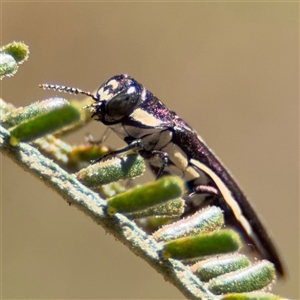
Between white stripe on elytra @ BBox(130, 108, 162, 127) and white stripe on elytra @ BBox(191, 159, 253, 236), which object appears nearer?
white stripe on elytra @ BBox(130, 108, 162, 127)

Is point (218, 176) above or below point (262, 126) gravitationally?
below

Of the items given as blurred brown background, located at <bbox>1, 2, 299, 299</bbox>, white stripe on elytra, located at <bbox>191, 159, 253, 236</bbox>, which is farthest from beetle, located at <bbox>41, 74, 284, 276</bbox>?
blurred brown background, located at <bbox>1, 2, 299, 299</bbox>

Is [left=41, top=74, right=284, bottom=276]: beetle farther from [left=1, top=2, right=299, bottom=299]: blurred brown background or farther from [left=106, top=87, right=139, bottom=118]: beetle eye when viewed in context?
[left=1, top=2, right=299, bottom=299]: blurred brown background

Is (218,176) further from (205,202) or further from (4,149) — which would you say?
(4,149)

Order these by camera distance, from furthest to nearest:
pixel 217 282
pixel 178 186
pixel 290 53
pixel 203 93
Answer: pixel 290 53
pixel 203 93
pixel 217 282
pixel 178 186

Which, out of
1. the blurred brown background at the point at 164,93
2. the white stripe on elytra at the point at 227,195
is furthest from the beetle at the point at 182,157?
the blurred brown background at the point at 164,93

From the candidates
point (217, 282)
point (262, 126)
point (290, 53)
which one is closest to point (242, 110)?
point (262, 126)

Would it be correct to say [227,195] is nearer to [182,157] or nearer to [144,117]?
[182,157]
